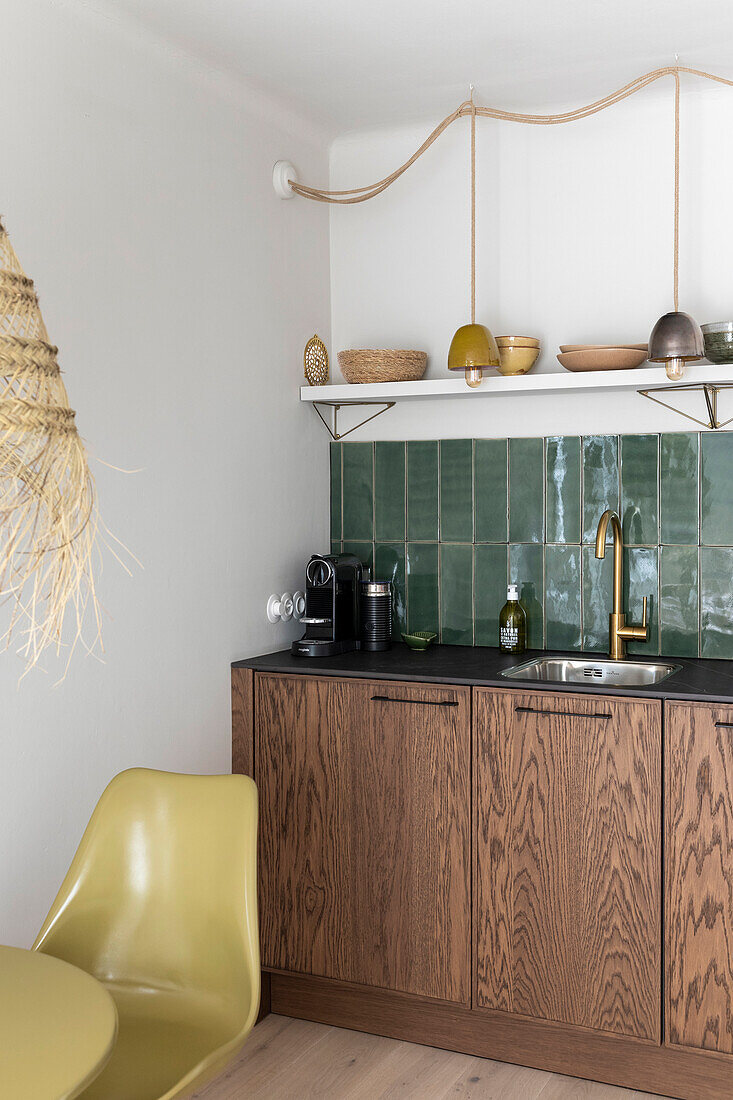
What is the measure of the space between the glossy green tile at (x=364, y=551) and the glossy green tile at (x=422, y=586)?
0.46 feet

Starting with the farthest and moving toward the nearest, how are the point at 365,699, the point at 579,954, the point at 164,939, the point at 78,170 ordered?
the point at 365,699
the point at 579,954
the point at 78,170
the point at 164,939

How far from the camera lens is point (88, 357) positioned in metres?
2.30

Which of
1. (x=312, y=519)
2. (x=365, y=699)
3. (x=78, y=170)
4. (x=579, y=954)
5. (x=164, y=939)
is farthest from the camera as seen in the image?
(x=312, y=519)

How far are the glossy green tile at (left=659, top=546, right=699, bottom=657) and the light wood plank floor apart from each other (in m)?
1.16

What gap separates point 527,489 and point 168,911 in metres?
1.68

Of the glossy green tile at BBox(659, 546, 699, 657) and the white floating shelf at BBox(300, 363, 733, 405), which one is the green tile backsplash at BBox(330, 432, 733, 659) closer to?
the glossy green tile at BBox(659, 546, 699, 657)

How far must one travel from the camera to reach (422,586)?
128 inches

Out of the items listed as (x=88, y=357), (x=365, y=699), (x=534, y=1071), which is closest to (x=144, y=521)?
(x=88, y=357)

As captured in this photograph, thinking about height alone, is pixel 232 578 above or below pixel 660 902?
above

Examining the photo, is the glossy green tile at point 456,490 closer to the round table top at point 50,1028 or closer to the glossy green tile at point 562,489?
the glossy green tile at point 562,489

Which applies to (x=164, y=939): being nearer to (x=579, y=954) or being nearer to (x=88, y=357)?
(x=579, y=954)

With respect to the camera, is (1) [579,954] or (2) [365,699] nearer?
(1) [579,954]

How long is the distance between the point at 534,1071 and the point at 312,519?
171cm

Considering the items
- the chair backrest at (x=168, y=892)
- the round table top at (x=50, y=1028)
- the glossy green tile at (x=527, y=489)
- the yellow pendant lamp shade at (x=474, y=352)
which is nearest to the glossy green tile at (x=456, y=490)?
the glossy green tile at (x=527, y=489)
